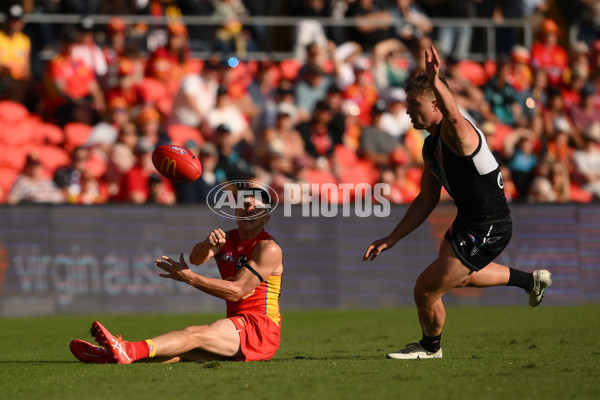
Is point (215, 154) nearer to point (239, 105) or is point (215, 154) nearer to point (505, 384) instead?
point (239, 105)

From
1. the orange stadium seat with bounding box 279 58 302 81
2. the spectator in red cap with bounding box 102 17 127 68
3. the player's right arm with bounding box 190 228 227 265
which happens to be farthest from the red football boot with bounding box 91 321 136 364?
the orange stadium seat with bounding box 279 58 302 81

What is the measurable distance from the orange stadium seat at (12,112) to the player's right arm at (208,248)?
770 centimetres

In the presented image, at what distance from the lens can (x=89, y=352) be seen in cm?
788

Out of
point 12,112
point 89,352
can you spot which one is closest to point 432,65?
point 89,352

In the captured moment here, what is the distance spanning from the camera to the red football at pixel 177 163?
→ 9578mm

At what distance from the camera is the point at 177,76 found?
16125 mm

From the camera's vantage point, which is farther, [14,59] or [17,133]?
[14,59]

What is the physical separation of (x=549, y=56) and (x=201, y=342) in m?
12.6

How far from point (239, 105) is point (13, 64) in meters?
3.54

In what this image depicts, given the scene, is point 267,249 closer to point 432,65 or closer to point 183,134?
point 432,65

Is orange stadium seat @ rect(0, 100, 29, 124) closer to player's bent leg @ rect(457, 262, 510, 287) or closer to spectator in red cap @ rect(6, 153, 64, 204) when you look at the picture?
spectator in red cap @ rect(6, 153, 64, 204)

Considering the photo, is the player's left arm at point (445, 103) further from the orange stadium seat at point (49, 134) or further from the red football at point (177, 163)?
the orange stadium seat at point (49, 134)

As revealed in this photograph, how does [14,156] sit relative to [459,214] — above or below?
above

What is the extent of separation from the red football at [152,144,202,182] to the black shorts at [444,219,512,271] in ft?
9.02
